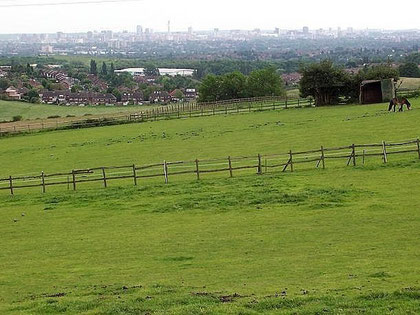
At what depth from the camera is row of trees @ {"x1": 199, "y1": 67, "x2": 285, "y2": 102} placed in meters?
89.3

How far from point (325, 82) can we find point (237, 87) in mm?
26942

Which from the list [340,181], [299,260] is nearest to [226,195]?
[340,181]

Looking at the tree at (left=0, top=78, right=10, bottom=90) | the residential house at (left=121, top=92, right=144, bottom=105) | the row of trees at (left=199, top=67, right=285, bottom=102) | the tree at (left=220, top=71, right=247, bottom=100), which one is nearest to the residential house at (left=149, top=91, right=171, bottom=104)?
the residential house at (left=121, top=92, right=144, bottom=105)

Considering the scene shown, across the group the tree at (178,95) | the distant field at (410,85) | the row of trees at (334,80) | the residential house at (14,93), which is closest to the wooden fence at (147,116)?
the row of trees at (334,80)

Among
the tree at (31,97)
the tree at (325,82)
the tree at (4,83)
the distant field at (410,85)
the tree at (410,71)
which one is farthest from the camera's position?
the tree at (4,83)

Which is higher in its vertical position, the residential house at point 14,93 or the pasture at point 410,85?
the pasture at point 410,85

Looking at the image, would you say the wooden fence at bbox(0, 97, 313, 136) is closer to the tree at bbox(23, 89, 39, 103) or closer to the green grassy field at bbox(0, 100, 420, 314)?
the green grassy field at bbox(0, 100, 420, 314)

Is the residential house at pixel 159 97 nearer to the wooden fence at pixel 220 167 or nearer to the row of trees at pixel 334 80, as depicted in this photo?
the row of trees at pixel 334 80

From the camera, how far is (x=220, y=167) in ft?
111

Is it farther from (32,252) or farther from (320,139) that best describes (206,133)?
(32,252)

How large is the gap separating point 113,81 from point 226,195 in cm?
15589

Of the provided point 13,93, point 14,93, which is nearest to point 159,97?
point 14,93

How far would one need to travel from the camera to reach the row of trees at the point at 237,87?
8931 cm

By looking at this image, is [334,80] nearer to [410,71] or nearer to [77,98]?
[410,71]
